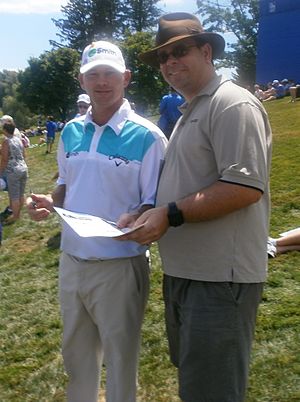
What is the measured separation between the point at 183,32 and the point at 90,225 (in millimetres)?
896

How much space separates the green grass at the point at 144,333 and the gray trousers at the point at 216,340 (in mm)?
1153

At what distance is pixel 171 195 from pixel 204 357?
0.68m

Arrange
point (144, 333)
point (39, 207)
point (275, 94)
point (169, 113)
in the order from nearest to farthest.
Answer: point (39, 207) → point (144, 333) → point (169, 113) → point (275, 94)

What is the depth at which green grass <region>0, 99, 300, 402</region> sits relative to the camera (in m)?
3.30

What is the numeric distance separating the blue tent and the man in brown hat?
33.5 m

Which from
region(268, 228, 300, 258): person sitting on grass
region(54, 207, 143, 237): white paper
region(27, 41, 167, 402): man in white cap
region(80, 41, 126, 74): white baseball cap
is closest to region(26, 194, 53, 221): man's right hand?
region(27, 41, 167, 402): man in white cap

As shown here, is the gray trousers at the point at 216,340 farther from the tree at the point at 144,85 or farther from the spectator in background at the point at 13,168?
the tree at the point at 144,85

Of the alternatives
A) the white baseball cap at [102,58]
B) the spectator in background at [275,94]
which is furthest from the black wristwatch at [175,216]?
the spectator in background at [275,94]

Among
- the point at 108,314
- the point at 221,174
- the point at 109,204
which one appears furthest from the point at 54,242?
the point at 221,174

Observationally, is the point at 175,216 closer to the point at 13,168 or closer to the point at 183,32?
the point at 183,32

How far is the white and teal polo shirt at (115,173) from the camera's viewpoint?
7.95ft

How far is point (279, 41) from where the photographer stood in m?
35.1

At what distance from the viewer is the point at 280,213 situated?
264 inches

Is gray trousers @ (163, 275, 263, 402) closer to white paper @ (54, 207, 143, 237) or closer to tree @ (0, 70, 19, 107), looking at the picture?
white paper @ (54, 207, 143, 237)
